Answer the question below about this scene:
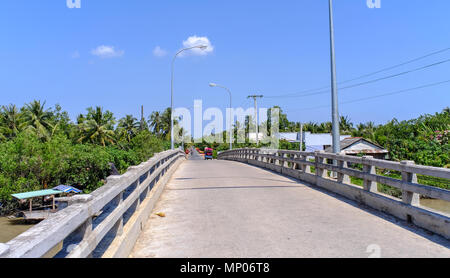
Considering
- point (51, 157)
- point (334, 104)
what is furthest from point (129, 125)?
point (334, 104)

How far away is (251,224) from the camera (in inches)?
269

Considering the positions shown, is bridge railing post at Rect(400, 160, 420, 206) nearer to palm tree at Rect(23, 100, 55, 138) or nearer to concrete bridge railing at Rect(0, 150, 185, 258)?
concrete bridge railing at Rect(0, 150, 185, 258)

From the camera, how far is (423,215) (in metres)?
6.39

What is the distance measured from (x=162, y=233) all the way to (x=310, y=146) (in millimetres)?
56644

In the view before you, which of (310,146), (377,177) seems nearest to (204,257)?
(377,177)

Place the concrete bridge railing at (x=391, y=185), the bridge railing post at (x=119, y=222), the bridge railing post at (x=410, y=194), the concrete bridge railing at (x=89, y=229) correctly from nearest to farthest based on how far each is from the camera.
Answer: the concrete bridge railing at (x=89, y=229) → the bridge railing post at (x=119, y=222) → the concrete bridge railing at (x=391, y=185) → the bridge railing post at (x=410, y=194)

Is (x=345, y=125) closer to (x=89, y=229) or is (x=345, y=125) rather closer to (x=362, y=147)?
(x=362, y=147)

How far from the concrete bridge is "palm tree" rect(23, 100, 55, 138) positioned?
192 ft

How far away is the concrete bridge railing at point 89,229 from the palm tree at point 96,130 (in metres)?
58.6

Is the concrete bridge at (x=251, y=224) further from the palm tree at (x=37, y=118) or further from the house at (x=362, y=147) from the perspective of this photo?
the palm tree at (x=37, y=118)

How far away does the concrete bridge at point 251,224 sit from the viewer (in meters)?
3.59

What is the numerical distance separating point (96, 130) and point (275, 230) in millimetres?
60208

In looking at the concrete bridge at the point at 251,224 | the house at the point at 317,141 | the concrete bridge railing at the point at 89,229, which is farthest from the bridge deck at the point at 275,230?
the house at the point at 317,141
